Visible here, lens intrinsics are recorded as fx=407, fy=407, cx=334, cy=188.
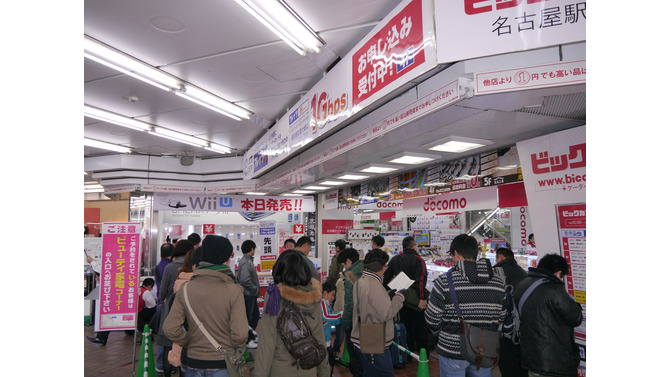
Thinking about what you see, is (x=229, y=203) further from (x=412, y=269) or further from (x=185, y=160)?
(x=412, y=269)

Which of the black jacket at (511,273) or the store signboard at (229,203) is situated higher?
the store signboard at (229,203)

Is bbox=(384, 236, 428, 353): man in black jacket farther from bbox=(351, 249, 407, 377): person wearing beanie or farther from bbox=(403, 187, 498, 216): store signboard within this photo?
bbox=(351, 249, 407, 377): person wearing beanie

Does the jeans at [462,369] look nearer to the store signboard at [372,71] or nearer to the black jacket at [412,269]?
the store signboard at [372,71]

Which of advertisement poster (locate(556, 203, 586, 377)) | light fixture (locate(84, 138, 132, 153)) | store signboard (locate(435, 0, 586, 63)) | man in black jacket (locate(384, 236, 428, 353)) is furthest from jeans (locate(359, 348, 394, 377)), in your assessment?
light fixture (locate(84, 138, 132, 153))

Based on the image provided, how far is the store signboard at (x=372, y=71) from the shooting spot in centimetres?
290

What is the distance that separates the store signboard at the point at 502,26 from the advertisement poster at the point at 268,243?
7.39 m

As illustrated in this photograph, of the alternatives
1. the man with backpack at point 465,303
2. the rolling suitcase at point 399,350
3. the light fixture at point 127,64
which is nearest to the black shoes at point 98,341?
the light fixture at point 127,64

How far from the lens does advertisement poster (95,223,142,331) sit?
4.84m

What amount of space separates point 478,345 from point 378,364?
3.34ft

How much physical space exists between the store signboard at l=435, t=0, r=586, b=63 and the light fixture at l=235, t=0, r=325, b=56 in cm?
143

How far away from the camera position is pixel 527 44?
2582mm

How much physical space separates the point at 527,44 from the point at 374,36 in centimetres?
137

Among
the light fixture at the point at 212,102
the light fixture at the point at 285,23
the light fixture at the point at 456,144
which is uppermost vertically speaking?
the light fixture at the point at 285,23

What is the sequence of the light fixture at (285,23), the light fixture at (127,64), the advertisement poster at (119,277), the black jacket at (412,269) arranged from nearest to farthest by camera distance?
the light fixture at (285,23)
the light fixture at (127,64)
the advertisement poster at (119,277)
the black jacket at (412,269)
